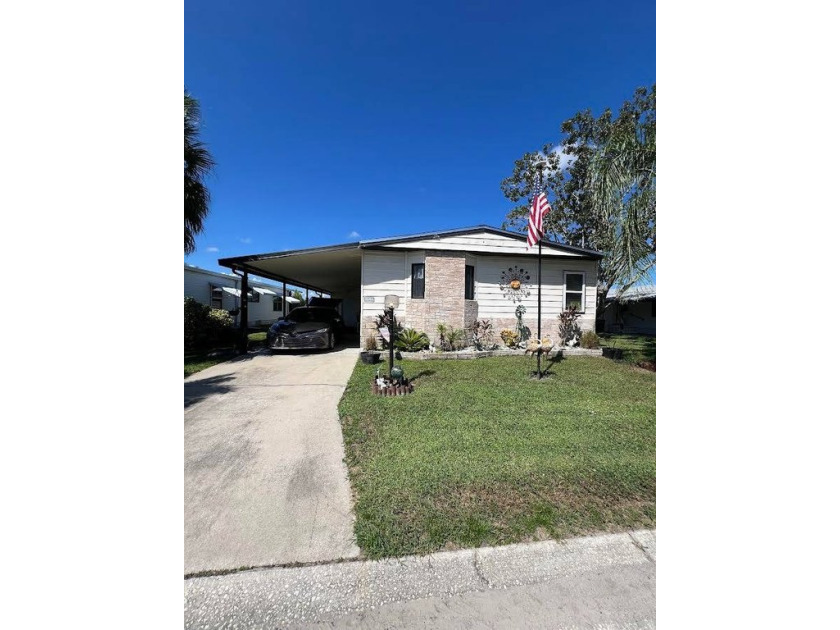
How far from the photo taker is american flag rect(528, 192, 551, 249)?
19.5 ft

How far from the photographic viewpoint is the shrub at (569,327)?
913 centimetres

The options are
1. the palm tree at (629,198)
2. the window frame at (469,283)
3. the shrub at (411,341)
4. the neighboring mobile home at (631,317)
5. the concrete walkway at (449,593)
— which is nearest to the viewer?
the concrete walkway at (449,593)

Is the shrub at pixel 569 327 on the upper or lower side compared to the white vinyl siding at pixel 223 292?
lower

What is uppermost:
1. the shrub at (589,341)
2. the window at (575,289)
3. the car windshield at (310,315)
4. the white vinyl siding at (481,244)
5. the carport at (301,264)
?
the white vinyl siding at (481,244)

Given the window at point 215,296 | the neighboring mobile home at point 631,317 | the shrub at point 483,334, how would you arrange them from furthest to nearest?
the neighboring mobile home at point 631,317, the window at point 215,296, the shrub at point 483,334

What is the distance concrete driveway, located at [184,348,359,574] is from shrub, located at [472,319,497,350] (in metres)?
5.00

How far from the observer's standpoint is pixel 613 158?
19.0 feet

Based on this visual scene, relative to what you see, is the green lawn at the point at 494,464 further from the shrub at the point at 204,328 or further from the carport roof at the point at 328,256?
the shrub at the point at 204,328

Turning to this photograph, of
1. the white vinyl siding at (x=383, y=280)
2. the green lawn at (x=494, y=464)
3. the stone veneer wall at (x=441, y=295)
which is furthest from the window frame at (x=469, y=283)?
the green lawn at (x=494, y=464)

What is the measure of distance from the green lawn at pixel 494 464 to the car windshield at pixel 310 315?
17.0 feet

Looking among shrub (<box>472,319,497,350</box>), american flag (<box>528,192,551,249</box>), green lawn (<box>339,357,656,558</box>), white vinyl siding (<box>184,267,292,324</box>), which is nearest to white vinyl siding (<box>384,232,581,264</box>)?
shrub (<box>472,319,497,350</box>)
